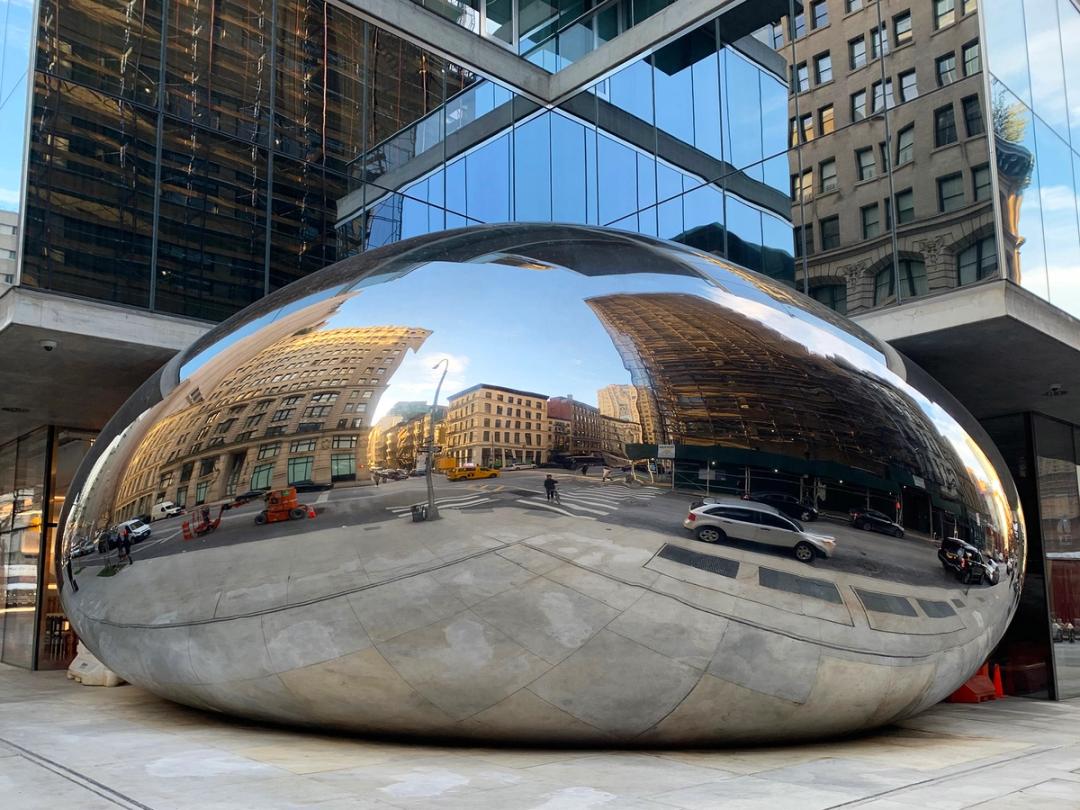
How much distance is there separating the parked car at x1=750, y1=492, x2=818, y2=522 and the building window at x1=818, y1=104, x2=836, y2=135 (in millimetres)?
11340

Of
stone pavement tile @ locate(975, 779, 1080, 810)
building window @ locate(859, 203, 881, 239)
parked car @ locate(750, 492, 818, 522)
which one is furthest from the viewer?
building window @ locate(859, 203, 881, 239)

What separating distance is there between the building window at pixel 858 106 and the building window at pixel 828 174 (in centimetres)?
77

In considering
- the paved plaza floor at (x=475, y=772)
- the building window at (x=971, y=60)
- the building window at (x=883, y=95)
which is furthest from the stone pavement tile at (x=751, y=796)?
the building window at (x=883, y=95)

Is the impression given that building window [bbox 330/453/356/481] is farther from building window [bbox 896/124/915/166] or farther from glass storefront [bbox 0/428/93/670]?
glass storefront [bbox 0/428/93/670]

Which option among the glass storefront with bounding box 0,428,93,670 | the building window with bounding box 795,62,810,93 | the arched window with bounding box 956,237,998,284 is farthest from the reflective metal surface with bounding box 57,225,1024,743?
the glass storefront with bounding box 0,428,93,670

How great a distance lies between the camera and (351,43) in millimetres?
18375

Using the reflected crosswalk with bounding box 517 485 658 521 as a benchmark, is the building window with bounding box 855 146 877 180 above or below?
above

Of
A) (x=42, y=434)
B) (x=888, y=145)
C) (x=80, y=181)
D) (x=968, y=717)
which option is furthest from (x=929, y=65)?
(x=42, y=434)

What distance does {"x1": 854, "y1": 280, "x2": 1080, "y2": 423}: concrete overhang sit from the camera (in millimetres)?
12836

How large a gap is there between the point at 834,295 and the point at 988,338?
2681mm

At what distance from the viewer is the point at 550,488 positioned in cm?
626

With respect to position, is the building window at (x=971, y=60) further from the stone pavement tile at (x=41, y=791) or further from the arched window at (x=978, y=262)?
the stone pavement tile at (x=41, y=791)

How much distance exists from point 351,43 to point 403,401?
1399cm

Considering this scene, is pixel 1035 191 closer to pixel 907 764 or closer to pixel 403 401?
pixel 907 764
